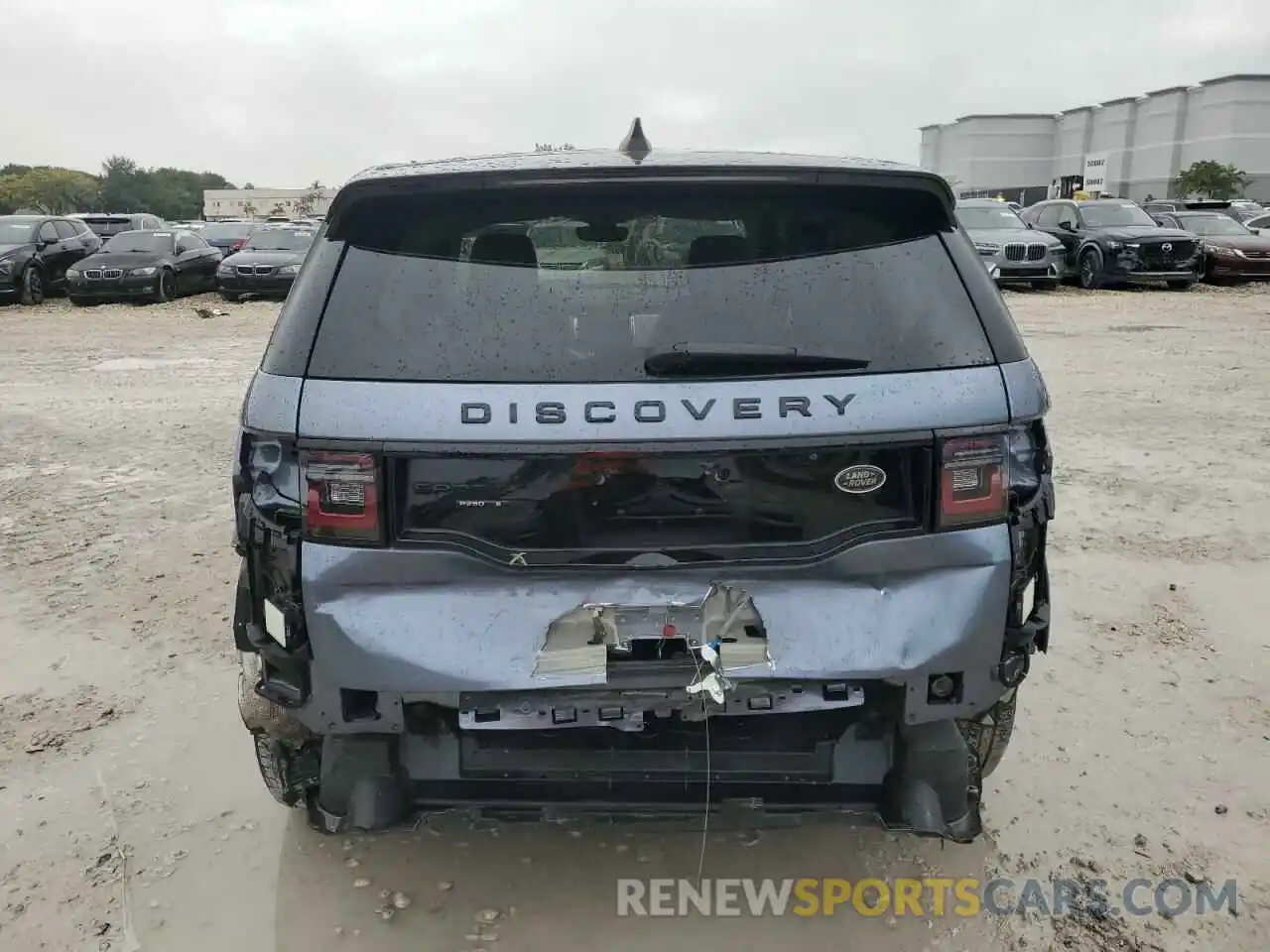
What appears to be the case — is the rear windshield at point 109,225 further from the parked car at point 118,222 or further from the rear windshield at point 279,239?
the rear windshield at point 279,239

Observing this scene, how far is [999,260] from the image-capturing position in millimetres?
19047

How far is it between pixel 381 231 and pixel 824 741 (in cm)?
155

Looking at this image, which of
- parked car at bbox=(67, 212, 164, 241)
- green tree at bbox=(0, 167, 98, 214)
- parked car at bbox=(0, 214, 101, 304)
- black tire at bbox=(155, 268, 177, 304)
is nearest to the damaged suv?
black tire at bbox=(155, 268, 177, 304)

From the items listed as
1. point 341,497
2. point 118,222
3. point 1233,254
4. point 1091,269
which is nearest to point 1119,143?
point 1233,254

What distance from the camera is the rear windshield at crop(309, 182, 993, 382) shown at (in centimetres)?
226

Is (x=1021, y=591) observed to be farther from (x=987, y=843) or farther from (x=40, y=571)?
(x=40, y=571)

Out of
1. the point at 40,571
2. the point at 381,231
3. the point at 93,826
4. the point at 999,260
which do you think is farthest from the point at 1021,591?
the point at 999,260

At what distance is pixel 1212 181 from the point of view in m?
61.8

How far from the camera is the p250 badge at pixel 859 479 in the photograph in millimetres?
2268

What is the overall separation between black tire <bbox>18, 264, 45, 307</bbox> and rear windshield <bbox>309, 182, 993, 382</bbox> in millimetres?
19126

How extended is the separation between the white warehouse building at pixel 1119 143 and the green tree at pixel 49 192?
7599cm

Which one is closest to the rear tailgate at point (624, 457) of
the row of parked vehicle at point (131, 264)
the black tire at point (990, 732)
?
the black tire at point (990, 732)

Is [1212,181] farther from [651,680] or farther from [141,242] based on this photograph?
[651,680]

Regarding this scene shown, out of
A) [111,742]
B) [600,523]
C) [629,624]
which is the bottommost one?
[111,742]
